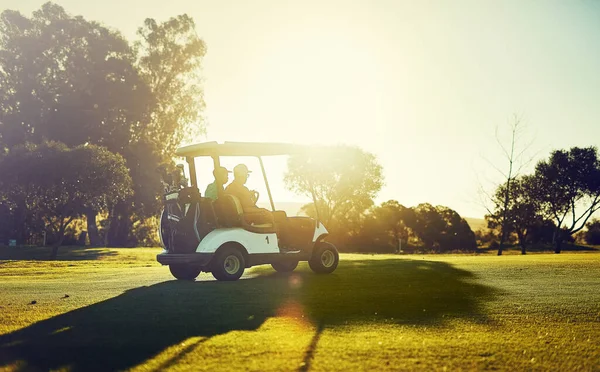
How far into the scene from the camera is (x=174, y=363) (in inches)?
251

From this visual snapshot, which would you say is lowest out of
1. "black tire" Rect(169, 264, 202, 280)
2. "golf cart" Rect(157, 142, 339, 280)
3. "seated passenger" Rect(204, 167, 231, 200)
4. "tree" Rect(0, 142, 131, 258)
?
"black tire" Rect(169, 264, 202, 280)

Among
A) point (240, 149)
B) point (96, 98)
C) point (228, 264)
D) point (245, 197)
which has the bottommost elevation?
point (228, 264)

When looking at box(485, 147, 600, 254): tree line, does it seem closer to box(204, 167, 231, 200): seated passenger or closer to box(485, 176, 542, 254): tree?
box(485, 176, 542, 254): tree

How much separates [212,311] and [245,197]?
16.6ft

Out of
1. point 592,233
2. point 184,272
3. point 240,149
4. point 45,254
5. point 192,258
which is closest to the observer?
point 192,258

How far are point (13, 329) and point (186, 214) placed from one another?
5.96 metres

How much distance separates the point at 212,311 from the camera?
9664 millimetres

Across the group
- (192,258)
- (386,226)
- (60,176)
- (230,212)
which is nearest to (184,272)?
(192,258)

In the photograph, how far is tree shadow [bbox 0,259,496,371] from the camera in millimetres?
6975

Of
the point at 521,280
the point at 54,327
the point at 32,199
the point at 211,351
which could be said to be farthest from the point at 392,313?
the point at 32,199

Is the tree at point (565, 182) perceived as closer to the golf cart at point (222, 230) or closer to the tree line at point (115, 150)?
the tree line at point (115, 150)

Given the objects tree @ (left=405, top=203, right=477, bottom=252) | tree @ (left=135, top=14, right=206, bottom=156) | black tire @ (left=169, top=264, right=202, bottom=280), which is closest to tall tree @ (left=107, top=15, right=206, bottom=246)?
tree @ (left=135, top=14, right=206, bottom=156)

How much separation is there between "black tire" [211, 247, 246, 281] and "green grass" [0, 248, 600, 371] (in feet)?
1.02

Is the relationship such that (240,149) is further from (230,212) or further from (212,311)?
(212,311)
